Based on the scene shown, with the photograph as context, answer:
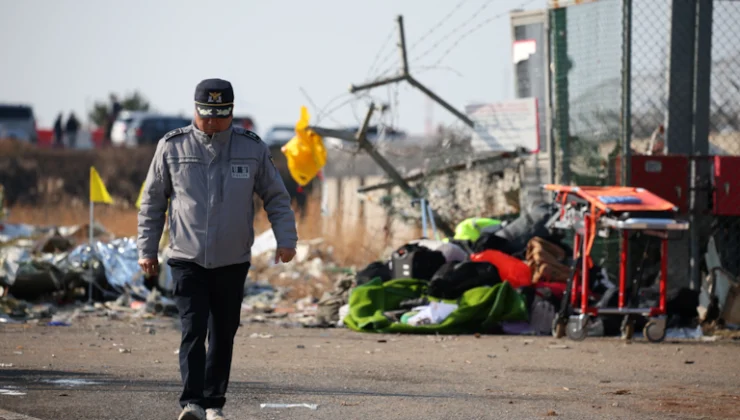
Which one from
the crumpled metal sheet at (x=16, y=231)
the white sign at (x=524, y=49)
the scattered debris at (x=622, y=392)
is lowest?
the crumpled metal sheet at (x=16, y=231)

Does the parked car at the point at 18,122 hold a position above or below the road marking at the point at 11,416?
above

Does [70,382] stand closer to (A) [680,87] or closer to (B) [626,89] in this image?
(B) [626,89]

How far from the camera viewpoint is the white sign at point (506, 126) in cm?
1452

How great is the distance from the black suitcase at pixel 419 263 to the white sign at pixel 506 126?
275 centimetres

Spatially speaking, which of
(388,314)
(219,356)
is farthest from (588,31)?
(219,356)

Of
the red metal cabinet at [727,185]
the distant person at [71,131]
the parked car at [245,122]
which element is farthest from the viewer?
the distant person at [71,131]

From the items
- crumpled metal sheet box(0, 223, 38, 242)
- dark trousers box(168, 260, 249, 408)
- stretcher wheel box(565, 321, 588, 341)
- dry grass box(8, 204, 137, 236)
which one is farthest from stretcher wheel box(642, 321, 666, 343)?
dry grass box(8, 204, 137, 236)

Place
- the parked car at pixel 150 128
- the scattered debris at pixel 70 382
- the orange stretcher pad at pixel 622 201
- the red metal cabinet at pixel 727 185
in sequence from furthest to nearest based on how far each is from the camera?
the parked car at pixel 150 128 → the red metal cabinet at pixel 727 185 → the orange stretcher pad at pixel 622 201 → the scattered debris at pixel 70 382

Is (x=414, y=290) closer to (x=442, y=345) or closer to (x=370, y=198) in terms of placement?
(x=442, y=345)

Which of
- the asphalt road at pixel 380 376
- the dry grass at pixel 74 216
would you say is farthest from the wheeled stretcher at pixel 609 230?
the dry grass at pixel 74 216

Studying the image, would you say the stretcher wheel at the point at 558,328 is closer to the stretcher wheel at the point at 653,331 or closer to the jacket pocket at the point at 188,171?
the stretcher wheel at the point at 653,331

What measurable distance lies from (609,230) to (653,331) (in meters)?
0.93

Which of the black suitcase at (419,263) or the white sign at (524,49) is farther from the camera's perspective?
the white sign at (524,49)

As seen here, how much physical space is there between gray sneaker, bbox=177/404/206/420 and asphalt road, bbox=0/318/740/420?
0.48 m
